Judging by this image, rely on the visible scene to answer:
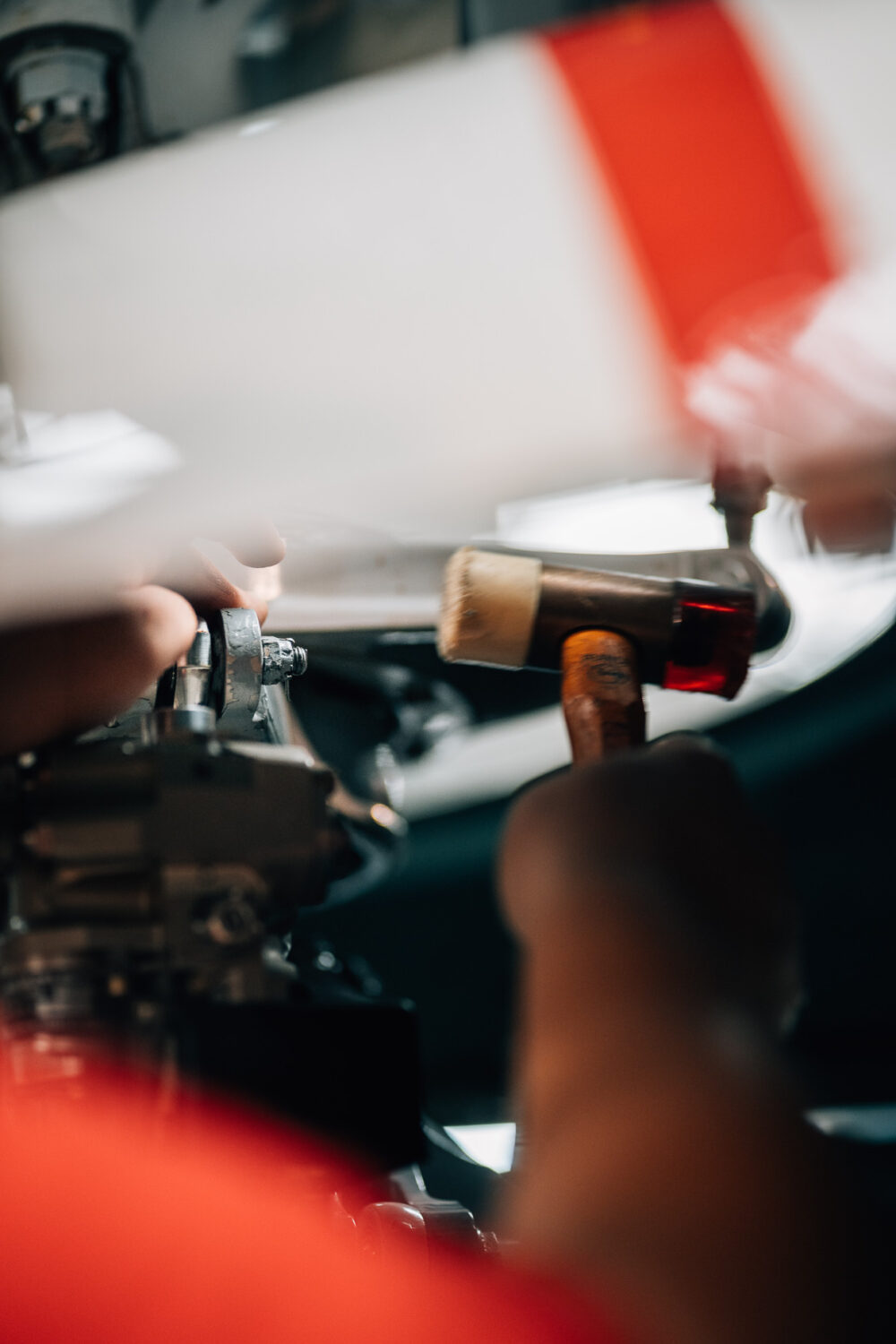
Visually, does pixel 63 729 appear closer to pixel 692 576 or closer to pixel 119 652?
pixel 119 652

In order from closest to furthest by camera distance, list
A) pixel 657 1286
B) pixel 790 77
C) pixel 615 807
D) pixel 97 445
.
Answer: pixel 657 1286
pixel 615 807
pixel 790 77
pixel 97 445

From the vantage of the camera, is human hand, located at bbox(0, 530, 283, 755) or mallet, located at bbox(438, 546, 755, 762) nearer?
human hand, located at bbox(0, 530, 283, 755)

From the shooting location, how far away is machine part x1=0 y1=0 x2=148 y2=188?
1.92 feet

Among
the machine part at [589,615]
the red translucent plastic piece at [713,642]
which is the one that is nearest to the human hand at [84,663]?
the machine part at [589,615]

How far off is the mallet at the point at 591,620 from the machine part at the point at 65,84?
1.07 ft

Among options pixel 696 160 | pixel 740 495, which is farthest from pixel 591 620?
pixel 696 160

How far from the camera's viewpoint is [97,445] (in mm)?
694

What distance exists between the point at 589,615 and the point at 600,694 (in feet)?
0.19

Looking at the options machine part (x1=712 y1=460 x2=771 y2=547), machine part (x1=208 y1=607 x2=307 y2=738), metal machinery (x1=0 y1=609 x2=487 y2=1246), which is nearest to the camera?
metal machinery (x1=0 y1=609 x2=487 y2=1246)

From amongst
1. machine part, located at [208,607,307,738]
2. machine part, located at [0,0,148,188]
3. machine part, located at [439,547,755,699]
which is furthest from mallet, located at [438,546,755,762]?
machine part, located at [0,0,148,188]

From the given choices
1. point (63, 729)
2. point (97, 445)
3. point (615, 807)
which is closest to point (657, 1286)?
point (615, 807)

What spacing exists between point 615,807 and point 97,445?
0.45m

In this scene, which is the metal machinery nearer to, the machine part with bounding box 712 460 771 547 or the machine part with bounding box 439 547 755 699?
the machine part with bounding box 439 547 755 699

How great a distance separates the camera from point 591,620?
605 millimetres
